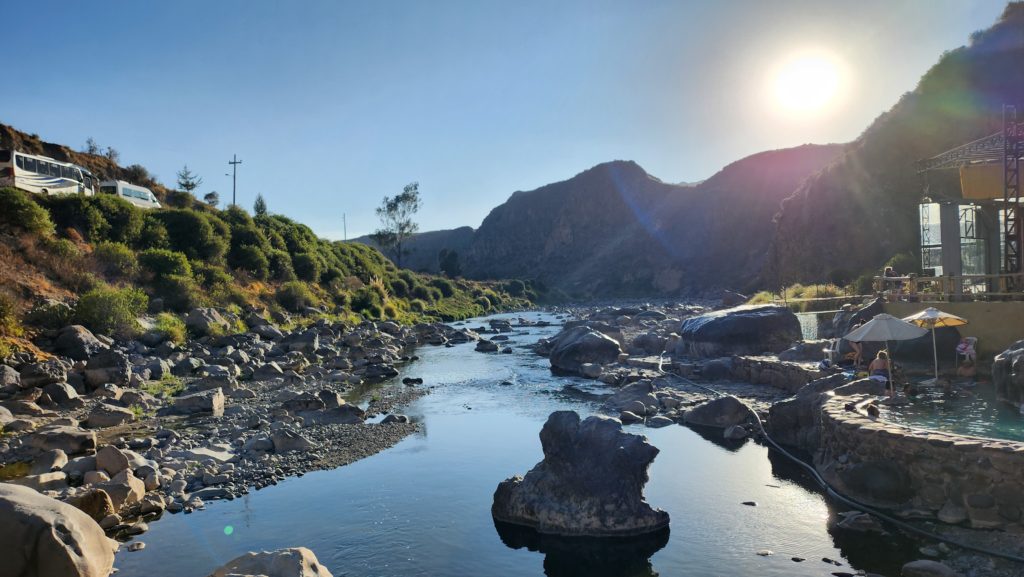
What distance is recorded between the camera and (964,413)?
12.5 metres

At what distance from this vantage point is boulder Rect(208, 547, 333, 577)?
22.7 feet

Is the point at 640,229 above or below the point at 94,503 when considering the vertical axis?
above

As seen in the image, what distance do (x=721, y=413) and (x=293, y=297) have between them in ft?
112

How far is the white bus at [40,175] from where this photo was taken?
119 feet

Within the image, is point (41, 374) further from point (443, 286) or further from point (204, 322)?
point (443, 286)

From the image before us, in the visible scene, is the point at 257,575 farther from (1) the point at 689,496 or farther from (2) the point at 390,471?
(1) the point at 689,496

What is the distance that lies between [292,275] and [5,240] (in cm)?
2007

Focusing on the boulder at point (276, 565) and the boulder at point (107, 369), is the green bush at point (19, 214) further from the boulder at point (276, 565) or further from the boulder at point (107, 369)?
the boulder at point (276, 565)

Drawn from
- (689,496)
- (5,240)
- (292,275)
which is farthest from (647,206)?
(689,496)

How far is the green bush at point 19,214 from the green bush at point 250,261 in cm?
1360

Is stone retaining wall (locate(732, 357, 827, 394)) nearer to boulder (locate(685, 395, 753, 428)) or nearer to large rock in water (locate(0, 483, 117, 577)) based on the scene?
boulder (locate(685, 395, 753, 428))

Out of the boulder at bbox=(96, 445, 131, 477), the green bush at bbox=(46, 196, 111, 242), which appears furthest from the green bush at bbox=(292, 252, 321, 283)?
the boulder at bbox=(96, 445, 131, 477)

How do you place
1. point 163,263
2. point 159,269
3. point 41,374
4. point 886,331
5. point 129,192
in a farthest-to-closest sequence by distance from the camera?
point 129,192 → point 163,263 → point 159,269 → point 41,374 → point 886,331

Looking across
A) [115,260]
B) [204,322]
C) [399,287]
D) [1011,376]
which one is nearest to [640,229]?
[399,287]
